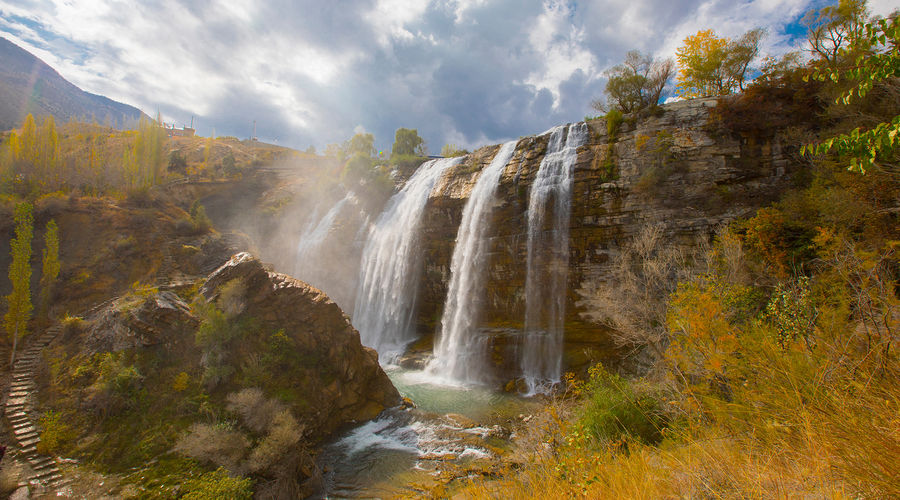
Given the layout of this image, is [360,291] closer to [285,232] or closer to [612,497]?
[285,232]

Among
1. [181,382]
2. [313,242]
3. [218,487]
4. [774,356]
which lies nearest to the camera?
[774,356]

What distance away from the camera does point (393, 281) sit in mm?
24141

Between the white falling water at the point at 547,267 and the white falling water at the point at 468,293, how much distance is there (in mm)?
2657

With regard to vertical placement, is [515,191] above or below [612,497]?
above

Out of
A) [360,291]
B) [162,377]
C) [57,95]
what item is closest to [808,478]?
[162,377]

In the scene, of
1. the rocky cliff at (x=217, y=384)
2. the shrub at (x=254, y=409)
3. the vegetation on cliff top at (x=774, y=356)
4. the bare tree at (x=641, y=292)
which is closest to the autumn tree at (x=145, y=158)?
the rocky cliff at (x=217, y=384)

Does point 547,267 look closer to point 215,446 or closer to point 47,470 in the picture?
point 215,446

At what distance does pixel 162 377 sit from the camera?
439 inches

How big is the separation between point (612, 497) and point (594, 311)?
14.9 m

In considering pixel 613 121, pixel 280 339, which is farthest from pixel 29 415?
pixel 613 121

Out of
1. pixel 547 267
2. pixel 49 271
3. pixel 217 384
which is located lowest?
pixel 217 384

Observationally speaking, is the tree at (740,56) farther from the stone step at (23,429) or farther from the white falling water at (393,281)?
the stone step at (23,429)

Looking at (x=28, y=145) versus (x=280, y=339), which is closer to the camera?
(x=280, y=339)

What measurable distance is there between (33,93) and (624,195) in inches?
6168
